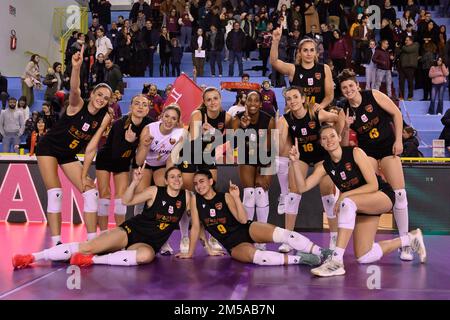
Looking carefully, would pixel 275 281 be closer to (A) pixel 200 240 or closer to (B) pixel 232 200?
(B) pixel 232 200

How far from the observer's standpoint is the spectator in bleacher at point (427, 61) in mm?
14305

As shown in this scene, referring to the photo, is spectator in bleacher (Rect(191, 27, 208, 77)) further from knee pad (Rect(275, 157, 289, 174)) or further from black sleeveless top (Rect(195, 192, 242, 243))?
black sleeveless top (Rect(195, 192, 242, 243))

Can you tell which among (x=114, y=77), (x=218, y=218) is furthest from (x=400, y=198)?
(x=114, y=77)

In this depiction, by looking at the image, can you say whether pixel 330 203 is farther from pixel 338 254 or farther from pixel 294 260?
pixel 338 254

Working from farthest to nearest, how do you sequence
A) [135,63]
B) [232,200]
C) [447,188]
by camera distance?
[135,63], [447,188], [232,200]

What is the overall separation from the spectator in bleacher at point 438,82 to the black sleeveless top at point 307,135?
8609 millimetres

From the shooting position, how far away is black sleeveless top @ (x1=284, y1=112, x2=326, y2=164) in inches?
247

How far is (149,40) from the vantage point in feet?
53.5

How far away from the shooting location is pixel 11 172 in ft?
30.0

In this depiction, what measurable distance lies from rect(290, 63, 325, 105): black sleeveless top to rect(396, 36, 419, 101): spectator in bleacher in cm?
853

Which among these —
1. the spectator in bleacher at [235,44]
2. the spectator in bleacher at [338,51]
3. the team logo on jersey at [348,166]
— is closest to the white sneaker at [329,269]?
the team logo on jersey at [348,166]

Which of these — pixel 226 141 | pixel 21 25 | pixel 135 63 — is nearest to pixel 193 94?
pixel 226 141

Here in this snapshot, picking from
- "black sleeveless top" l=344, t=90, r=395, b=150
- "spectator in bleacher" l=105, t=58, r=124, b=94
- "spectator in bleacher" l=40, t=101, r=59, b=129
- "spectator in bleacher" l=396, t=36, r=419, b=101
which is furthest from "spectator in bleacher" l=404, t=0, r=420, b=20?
"black sleeveless top" l=344, t=90, r=395, b=150
